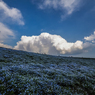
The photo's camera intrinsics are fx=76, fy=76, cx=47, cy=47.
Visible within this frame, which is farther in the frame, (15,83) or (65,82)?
(65,82)

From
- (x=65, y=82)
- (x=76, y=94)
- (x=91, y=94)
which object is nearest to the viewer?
(x=76, y=94)

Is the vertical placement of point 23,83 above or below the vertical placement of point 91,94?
above

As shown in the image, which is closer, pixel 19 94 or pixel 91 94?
pixel 19 94

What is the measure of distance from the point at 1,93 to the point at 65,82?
24.3 feet

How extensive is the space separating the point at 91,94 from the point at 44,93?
5.86 metres

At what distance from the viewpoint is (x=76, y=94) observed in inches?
318

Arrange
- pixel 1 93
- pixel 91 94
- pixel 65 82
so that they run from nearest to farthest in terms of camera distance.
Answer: pixel 1 93
pixel 91 94
pixel 65 82

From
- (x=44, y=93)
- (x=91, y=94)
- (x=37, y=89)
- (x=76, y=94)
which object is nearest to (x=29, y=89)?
(x=37, y=89)

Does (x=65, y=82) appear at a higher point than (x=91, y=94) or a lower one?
higher

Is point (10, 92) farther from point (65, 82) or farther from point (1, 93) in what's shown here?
point (65, 82)

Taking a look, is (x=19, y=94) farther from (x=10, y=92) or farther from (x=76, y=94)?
(x=76, y=94)

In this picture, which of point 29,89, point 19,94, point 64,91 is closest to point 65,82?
point 64,91

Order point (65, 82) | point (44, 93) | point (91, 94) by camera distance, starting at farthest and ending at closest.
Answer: point (65, 82) < point (91, 94) < point (44, 93)

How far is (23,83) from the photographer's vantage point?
8.46 metres
